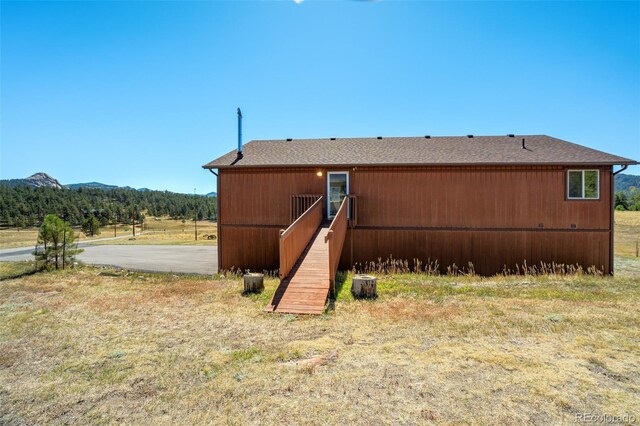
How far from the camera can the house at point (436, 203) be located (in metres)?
11.0

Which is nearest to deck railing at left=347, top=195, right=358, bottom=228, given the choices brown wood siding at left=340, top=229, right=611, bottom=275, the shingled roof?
brown wood siding at left=340, top=229, right=611, bottom=275

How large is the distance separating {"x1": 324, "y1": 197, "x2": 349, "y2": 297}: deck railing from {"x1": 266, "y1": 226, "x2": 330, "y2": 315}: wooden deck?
24 centimetres

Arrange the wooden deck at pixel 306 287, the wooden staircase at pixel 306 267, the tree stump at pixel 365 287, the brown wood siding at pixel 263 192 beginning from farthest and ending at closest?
the brown wood siding at pixel 263 192 < the tree stump at pixel 365 287 < the wooden staircase at pixel 306 267 < the wooden deck at pixel 306 287

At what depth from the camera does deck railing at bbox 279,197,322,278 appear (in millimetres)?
7906

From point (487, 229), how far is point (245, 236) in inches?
360

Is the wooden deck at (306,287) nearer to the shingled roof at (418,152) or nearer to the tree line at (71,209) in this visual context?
the shingled roof at (418,152)

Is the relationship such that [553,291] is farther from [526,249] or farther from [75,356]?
[75,356]

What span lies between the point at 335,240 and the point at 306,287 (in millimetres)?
1759

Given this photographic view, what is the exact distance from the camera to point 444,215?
1158 centimetres

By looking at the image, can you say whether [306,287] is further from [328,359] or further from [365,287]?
[328,359]

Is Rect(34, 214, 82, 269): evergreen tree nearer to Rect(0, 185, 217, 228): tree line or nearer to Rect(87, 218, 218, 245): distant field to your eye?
Rect(87, 218, 218, 245): distant field

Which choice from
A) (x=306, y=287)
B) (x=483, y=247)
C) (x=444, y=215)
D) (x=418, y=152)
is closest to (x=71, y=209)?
(x=418, y=152)

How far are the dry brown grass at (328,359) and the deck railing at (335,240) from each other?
0.53 meters

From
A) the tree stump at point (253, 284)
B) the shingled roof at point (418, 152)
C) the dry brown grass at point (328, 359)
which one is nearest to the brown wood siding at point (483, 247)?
the shingled roof at point (418, 152)
